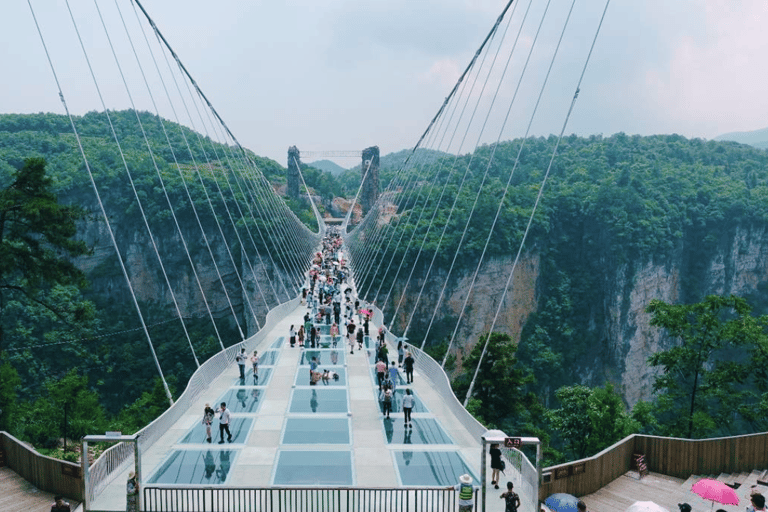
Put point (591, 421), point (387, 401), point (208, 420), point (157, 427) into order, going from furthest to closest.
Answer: point (591, 421) → point (387, 401) → point (208, 420) → point (157, 427)

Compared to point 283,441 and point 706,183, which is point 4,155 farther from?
point 706,183

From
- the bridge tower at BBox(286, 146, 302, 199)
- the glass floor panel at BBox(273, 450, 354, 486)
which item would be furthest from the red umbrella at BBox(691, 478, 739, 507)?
the bridge tower at BBox(286, 146, 302, 199)

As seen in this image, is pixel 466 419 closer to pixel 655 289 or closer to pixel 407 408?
pixel 407 408

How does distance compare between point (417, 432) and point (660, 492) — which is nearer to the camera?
point (660, 492)

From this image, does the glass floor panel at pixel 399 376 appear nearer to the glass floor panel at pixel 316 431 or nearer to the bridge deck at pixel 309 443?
the bridge deck at pixel 309 443

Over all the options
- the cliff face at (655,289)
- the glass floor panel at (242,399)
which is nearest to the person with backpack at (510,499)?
the glass floor panel at (242,399)

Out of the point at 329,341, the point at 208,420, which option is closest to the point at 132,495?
the point at 208,420

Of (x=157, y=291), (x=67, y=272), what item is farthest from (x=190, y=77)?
(x=157, y=291)
